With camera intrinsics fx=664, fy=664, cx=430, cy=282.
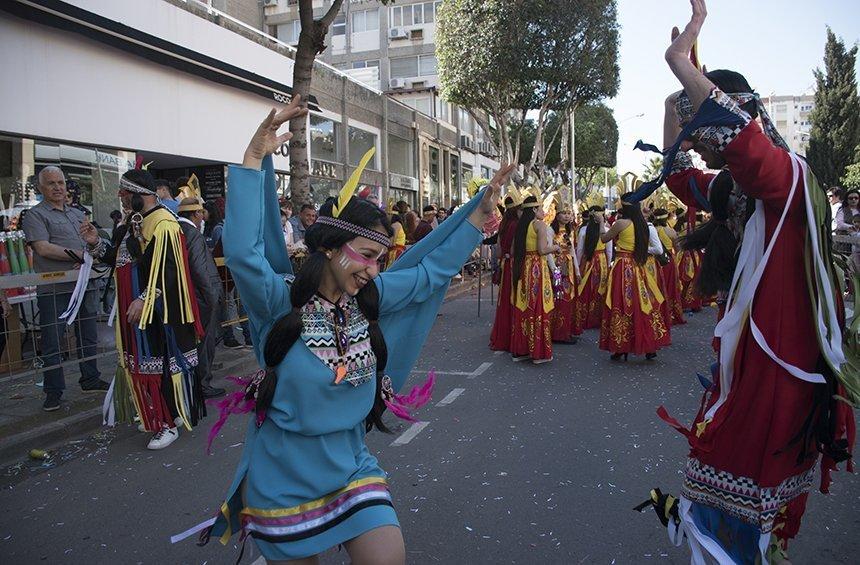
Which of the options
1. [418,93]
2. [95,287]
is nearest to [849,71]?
[418,93]

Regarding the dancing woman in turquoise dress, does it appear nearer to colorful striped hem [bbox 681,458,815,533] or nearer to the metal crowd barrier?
colorful striped hem [bbox 681,458,815,533]

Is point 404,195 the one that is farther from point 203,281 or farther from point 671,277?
point 203,281

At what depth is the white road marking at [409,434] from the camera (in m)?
5.04

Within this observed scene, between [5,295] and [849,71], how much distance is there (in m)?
41.3

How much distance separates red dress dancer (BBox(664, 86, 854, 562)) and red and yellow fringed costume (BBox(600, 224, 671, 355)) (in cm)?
544

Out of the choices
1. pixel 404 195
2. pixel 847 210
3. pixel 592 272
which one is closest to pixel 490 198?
pixel 592 272

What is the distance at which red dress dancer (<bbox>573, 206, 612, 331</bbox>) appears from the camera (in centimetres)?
941

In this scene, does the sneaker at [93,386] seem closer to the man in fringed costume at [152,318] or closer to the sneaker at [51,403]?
the sneaker at [51,403]

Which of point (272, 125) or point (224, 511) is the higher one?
point (272, 125)

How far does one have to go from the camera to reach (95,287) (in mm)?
6480

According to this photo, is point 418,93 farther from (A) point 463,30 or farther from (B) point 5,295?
(B) point 5,295

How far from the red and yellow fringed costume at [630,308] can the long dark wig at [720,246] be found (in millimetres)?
5264

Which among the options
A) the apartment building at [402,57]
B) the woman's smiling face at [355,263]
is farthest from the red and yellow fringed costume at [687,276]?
the apartment building at [402,57]

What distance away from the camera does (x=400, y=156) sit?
1208 inches
